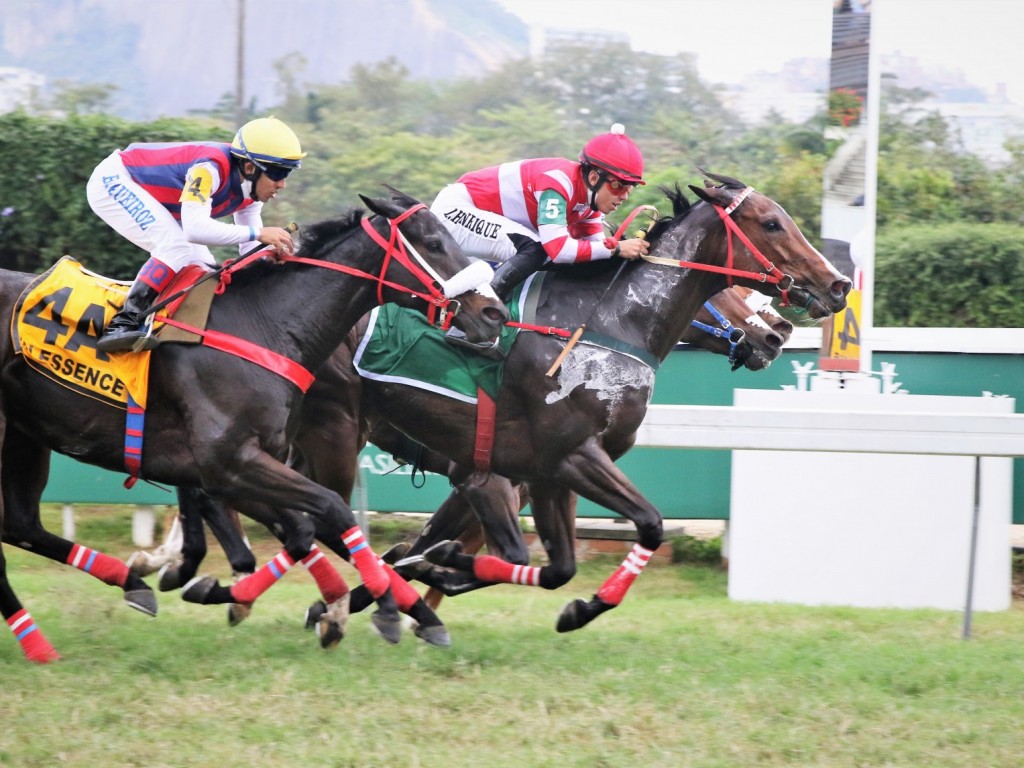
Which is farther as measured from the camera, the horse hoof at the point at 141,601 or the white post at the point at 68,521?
the white post at the point at 68,521

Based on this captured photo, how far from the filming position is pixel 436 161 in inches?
938

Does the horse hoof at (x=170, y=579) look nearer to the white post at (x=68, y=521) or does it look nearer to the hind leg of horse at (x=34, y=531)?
the hind leg of horse at (x=34, y=531)

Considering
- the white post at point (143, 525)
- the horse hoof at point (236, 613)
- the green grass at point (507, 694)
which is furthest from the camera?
the white post at point (143, 525)

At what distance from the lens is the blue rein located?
263 inches

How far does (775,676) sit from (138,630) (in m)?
2.75

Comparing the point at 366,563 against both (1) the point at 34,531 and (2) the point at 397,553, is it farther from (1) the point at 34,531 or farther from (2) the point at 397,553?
(1) the point at 34,531

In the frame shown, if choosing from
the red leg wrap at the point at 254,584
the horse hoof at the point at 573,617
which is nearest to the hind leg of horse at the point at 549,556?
the horse hoof at the point at 573,617

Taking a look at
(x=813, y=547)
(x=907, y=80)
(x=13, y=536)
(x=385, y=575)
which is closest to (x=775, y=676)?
(x=385, y=575)

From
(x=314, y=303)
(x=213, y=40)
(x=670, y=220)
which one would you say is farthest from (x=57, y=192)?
(x=213, y=40)

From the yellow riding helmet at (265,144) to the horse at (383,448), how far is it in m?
0.95

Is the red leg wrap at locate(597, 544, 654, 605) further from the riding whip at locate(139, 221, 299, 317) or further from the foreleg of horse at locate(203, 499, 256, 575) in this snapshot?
the riding whip at locate(139, 221, 299, 317)

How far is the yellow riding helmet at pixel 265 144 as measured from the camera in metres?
5.41

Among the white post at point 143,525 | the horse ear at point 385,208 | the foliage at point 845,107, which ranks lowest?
the white post at point 143,525

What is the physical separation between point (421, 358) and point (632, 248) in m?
1.05
